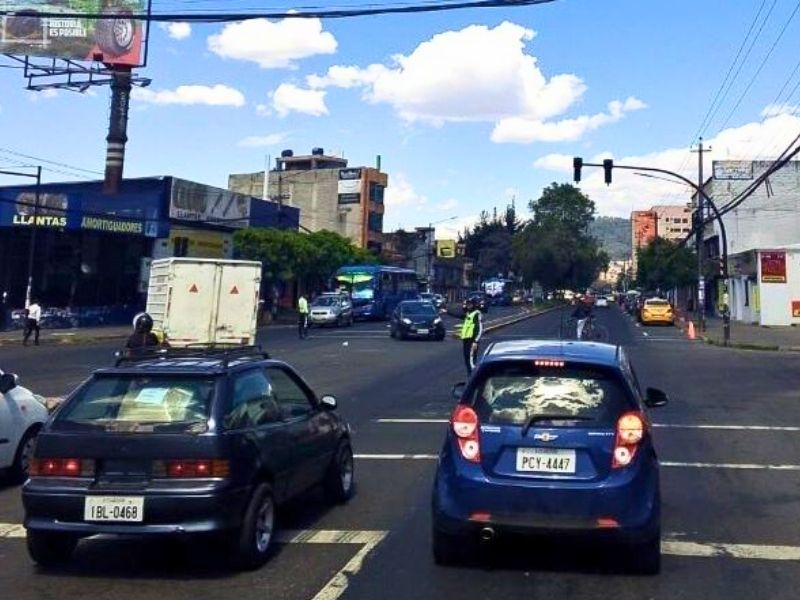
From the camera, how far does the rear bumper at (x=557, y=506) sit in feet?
23.0

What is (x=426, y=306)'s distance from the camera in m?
41.9

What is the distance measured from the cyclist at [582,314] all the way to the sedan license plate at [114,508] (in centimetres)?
1654

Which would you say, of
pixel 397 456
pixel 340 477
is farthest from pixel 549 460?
pixel 397 456

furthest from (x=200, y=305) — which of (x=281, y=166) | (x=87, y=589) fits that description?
(x=281, y=166)

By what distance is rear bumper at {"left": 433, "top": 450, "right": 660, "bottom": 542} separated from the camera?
7020mm

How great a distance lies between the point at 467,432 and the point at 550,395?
0.63 meters

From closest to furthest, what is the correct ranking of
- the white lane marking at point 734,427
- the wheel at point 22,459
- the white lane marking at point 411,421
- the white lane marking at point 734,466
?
the wheel at point 22,459 → the white lane marking at point 734,466 → the white lane marking at point 734,427 → the white lane marking at point 411,421

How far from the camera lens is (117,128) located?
57.2 metres

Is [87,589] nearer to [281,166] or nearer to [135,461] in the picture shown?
[135,461]

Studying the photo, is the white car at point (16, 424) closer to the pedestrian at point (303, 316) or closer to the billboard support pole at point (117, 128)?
the pedestrian at point (303, 316)

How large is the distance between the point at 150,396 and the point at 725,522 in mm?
4939

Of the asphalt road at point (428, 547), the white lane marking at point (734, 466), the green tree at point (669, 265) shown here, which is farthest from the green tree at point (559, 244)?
the white lane marking at point (734, 466)

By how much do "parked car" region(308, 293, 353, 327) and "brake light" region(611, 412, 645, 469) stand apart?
148 feet

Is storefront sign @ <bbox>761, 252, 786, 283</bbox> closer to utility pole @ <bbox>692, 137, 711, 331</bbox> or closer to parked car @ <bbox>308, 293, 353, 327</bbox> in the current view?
utility pole @ <bbox>692, 137, 711, 331</bbox>
